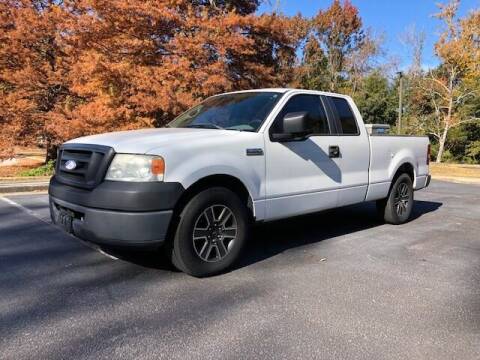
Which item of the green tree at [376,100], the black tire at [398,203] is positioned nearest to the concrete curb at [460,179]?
the black tire at [398,203]

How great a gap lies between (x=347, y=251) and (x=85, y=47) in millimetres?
11442

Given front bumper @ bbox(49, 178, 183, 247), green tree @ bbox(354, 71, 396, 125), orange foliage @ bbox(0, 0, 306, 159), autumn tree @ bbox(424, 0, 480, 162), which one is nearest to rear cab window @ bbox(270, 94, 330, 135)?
front bumper @ bbox(49, 178, 183, 247)

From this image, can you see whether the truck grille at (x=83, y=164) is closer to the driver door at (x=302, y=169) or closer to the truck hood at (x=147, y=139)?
the truck hood at (x=147, y=139)

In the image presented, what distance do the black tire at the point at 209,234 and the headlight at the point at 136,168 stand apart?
0.44 m

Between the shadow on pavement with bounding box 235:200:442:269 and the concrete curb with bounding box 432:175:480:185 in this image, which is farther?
the concrete curb with bounding box 432:175:480:185

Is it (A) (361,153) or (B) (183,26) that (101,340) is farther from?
(B) (183,26)

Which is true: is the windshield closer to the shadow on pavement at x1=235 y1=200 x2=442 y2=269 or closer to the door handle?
the door handle

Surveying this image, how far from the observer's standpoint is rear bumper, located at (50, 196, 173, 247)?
3691mm

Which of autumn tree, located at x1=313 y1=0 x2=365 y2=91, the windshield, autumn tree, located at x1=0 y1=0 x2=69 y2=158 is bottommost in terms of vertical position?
the windshield

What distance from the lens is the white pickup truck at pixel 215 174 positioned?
12.3 ft

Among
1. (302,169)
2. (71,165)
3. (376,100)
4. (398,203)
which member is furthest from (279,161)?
(376,100)

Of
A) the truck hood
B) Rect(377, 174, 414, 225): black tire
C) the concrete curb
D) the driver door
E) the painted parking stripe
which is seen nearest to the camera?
the truck hood

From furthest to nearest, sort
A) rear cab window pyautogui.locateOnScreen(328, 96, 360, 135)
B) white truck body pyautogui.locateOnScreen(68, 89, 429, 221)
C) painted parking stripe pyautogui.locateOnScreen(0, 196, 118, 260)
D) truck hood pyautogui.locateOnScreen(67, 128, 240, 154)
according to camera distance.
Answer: rear cab window pyautogui.locateOnScreen(328, 96, 360, 135) < painted parking stripe pyautogui.locateOnScreen(0, 196, 118, 260) < white truck body pyautogui.locateOnScreen(68, 89, 429, 221) < truck hood pyautogui.locateOnScreen(67, 128, 240, 154)

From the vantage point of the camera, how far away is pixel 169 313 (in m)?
3.43
